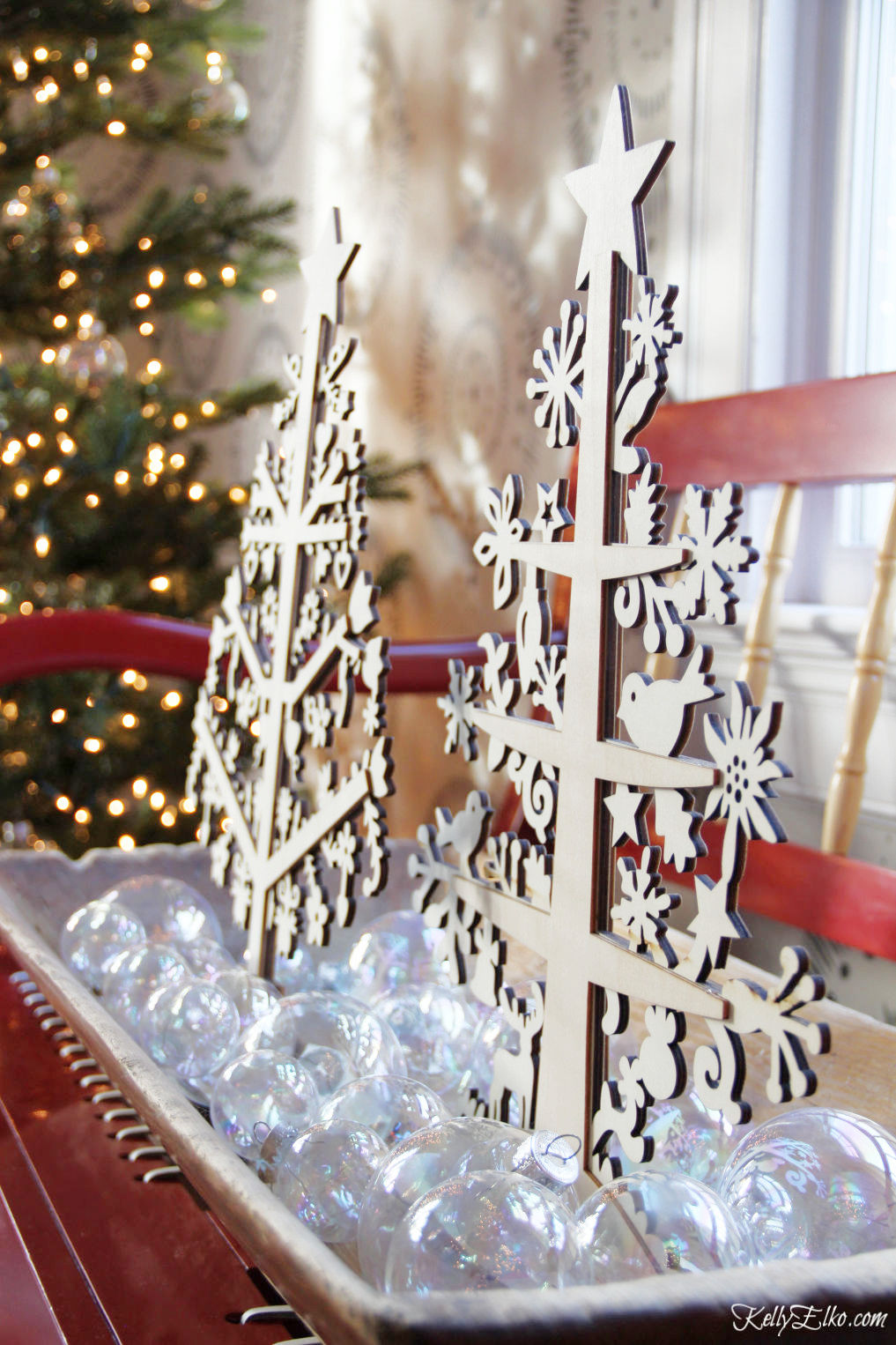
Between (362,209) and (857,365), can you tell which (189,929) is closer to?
(857,365)

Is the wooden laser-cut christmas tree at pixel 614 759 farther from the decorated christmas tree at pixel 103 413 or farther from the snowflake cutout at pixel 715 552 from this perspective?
the decorated christmas tree at pixel 103 413

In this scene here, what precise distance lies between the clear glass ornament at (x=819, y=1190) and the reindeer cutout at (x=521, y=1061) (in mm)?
107

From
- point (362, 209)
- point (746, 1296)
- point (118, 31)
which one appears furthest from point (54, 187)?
point (746, 1296)

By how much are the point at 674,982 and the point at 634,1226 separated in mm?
99

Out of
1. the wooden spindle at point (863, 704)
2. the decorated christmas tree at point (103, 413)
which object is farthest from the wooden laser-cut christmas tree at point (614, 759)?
the decorated christmas tree at point (103, 413)

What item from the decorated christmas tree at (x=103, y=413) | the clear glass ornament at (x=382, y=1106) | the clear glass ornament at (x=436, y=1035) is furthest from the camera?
the decorated christmas tree at (x=103, y=413)

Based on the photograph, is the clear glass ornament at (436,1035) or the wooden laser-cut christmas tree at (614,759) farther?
the clear glass ornament at (436,1035)

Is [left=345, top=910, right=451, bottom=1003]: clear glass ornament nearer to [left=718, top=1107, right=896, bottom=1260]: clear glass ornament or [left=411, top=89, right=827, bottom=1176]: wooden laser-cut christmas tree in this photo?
[left=411, top=89, right=827, bottom=1176]: wooden laser-cut christmas tree

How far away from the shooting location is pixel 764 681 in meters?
0.96

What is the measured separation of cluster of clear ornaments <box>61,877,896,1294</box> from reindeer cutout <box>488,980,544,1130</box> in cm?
2

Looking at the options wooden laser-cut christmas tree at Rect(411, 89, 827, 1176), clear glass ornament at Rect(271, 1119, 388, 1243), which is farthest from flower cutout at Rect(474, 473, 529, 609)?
clear glass ornament at Rect(271, 1119, 388, 1243)

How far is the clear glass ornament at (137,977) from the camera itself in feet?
2.00

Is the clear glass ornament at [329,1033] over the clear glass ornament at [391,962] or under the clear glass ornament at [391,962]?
over

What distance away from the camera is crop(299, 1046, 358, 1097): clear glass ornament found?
0.52 metres
